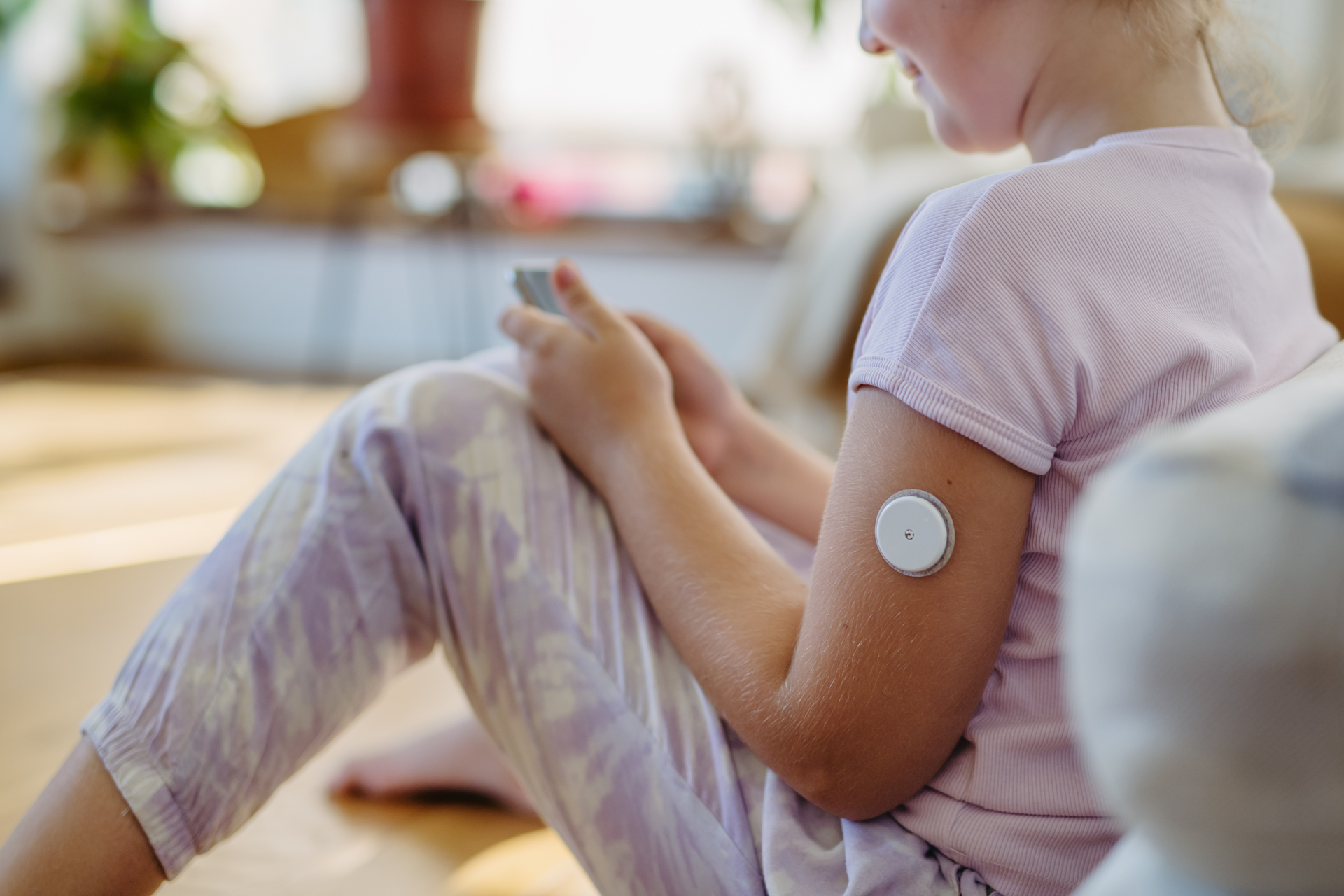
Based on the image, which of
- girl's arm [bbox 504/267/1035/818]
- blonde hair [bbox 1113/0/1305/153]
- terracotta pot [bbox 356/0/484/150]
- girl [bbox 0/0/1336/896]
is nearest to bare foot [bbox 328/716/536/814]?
girl [bbox 0/0/1336/896]

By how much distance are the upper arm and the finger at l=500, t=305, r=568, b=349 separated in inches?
10.1

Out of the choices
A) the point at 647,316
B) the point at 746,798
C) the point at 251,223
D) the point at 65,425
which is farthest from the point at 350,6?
the point at 746,798

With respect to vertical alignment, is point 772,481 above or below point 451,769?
above

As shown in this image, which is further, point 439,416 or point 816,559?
point 439,416

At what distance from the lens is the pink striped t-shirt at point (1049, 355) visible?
43cm

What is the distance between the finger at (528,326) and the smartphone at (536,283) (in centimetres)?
3

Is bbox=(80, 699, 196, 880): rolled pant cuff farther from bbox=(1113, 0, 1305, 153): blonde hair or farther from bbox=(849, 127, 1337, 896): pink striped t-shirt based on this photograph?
bbox=(1113, 0, 1305, 153): blonde hair

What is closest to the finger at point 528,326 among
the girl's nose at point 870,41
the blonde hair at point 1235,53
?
the girl's nose at point 870,41

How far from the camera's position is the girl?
0.44m

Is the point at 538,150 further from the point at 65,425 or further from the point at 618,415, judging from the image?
the point at 618,415

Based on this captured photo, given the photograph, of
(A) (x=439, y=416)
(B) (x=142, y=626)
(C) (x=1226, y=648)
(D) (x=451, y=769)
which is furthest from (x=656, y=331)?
(B) (x=142, y=626)

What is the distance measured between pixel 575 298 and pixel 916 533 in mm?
326

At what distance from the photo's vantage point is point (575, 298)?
69 cm

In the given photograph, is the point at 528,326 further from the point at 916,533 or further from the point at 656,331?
the point at 916,533
